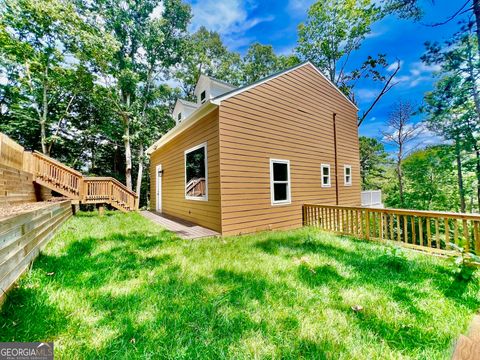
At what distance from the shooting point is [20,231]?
7.67ft

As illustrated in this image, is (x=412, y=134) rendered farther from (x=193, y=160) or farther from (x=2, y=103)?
(x=2, y=103)

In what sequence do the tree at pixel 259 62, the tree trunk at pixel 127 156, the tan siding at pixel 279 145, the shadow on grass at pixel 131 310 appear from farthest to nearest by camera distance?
the tree at pixel 259 62, the tree trunk at pixel 127 156, the tan siding at pixel 279 145, the shadow on grass at pixel 131 310

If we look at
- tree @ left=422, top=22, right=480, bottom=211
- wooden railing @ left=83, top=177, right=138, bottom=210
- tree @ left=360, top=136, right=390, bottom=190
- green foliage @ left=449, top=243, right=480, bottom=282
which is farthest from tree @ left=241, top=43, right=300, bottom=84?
green foliage @ left=449, top=243, right=480, bottom=282

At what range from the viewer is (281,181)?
6941 mm

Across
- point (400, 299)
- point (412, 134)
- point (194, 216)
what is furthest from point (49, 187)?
point (412, 134)

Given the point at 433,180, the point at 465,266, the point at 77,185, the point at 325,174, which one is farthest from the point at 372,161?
the point at 77,185

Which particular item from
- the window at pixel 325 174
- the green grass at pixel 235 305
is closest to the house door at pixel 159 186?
the green grass at pixel 235 305

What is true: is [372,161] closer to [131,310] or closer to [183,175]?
[183,175]

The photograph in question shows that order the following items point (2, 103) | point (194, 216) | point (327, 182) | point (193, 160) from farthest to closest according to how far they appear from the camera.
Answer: point (2, 103) < point (193, 160) < point (327, 182) < point (194, 216)

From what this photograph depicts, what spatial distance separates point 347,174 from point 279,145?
4873 millimetres

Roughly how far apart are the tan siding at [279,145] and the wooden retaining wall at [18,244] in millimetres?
3600

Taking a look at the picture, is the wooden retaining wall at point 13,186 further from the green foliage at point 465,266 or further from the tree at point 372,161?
the tree at point 372,161

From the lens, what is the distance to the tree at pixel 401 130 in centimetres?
1519

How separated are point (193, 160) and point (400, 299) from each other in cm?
1037
